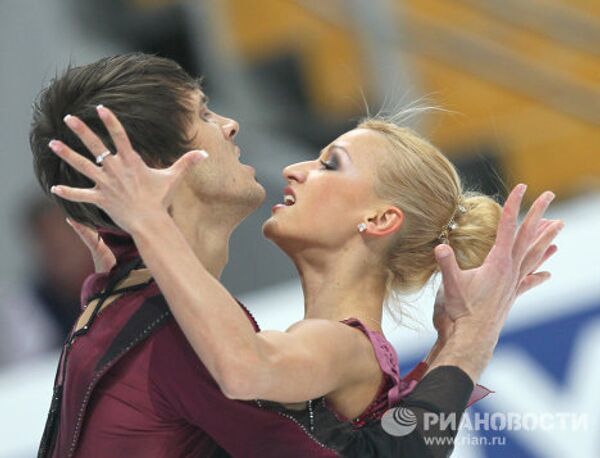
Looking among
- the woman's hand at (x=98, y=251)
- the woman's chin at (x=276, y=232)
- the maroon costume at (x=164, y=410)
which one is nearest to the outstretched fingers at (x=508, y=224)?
the maroon costume at (x=164, y=410)

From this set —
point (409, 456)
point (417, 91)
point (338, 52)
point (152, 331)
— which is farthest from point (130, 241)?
point (338, 52)

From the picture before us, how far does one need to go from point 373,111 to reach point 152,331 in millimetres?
2966

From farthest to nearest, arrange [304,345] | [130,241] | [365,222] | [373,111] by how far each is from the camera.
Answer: [373,111] → [365,222] → [130,241] → [304,345]

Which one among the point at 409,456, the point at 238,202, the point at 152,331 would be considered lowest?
the point at 409,456

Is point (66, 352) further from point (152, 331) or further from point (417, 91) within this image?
point (417, 91)

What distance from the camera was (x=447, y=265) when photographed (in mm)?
2770

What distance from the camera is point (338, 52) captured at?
20.7 ft

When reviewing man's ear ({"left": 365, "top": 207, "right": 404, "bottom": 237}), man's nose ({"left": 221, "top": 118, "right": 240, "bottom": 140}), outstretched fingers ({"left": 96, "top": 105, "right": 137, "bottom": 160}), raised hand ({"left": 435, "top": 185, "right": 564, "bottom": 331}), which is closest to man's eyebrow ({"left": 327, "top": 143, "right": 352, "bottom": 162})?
man's ear ({"left": 365, "top": 207, "right": 404, "bottom": 237})

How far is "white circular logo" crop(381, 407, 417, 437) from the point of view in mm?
2580

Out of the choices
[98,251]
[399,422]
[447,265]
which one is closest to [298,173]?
[447,265]

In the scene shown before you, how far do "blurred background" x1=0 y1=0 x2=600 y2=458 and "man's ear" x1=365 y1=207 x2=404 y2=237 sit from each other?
228cm

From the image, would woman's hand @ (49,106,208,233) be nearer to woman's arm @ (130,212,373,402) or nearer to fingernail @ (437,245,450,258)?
woman's arm @ (130,212,373,402)

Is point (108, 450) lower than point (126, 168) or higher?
lower

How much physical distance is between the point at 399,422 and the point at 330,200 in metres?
0.56
